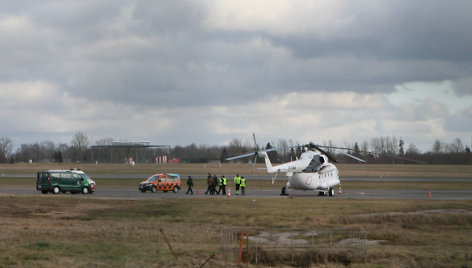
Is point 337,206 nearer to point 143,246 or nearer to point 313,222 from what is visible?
point 313,222

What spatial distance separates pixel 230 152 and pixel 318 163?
14602cm

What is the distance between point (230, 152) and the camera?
197 meters

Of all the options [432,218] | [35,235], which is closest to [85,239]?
[35,235]

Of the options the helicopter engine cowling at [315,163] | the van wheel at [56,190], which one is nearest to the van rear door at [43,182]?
the van wheel at [56,190]

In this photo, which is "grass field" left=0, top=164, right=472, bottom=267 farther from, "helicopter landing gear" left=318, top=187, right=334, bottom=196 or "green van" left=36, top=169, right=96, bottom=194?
"green van" left=36, top=169, right=96, bottom=194

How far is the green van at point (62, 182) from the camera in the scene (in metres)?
50.9

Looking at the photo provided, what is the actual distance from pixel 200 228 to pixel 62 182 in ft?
88.1

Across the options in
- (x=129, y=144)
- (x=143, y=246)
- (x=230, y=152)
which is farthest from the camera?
(x=230, y=152)

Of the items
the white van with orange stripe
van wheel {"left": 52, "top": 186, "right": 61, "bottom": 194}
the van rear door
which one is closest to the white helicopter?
the white van with orange stripe

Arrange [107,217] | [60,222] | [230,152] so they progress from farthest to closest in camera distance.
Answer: [230,152] < [107,217] < [60,222]

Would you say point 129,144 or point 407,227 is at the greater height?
point 129,144

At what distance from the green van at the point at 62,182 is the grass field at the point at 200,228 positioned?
9.72 metres

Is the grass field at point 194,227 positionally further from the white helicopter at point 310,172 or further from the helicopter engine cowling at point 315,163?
the helicopter engine cowling at point 315,163

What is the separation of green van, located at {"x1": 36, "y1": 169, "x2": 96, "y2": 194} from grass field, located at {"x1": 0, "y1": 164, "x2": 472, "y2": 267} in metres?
9.72
